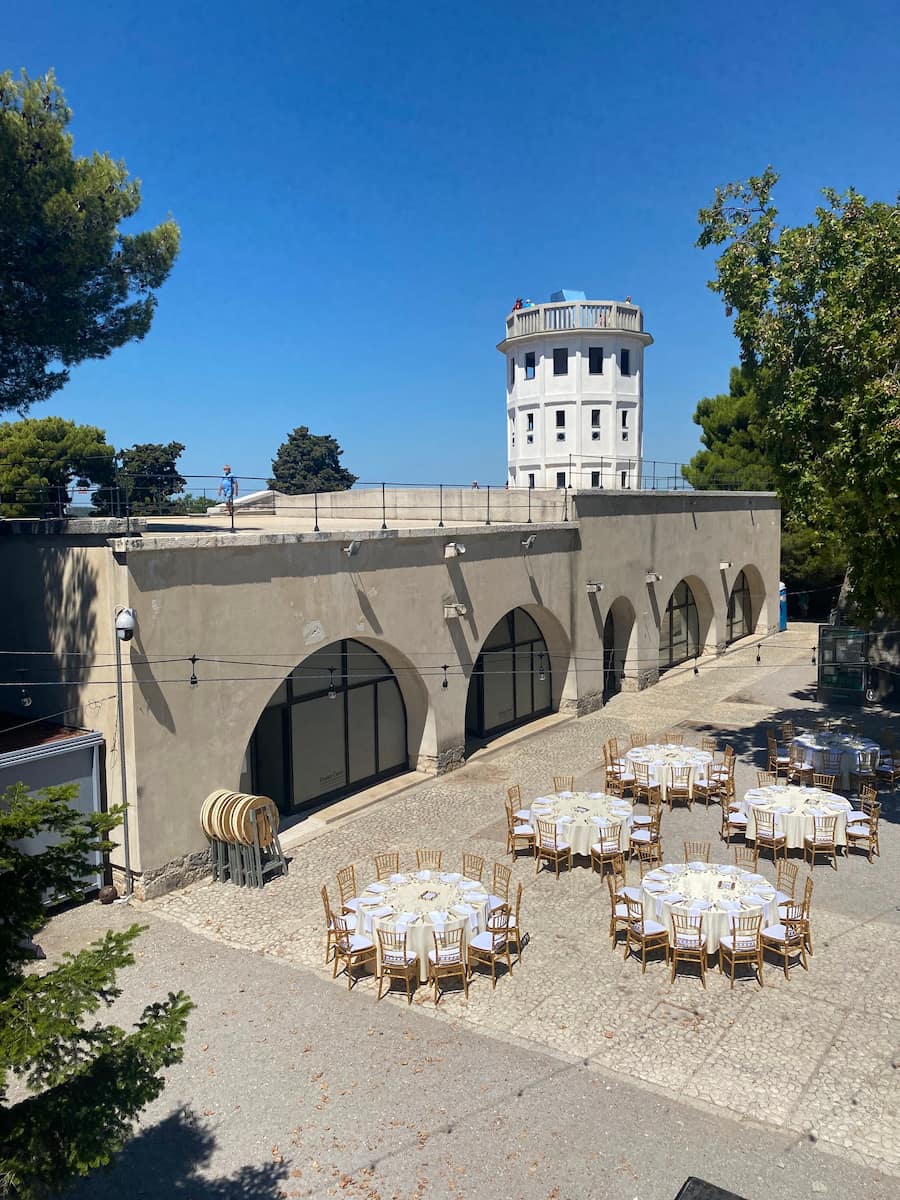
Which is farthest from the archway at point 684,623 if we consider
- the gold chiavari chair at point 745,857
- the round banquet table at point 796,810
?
the gold chiavari chair at point 745,857

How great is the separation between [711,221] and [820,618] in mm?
25447

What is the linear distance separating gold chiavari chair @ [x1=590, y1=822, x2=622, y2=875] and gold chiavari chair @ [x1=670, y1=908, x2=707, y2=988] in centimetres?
256

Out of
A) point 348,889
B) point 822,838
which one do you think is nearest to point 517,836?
point 348,889

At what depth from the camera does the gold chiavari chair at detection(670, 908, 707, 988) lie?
989 centimetres

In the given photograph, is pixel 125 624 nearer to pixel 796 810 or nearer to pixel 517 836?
pixel 517 836

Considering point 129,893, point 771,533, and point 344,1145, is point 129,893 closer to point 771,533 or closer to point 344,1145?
point 344,1145

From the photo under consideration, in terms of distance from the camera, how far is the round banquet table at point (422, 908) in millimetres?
9867

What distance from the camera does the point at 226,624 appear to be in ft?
42.3

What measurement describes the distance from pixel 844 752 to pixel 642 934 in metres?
7.91

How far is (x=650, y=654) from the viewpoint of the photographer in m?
25.4

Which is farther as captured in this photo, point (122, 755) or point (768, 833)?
point (768, 833)

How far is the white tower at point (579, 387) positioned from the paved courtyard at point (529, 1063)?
1060 inches

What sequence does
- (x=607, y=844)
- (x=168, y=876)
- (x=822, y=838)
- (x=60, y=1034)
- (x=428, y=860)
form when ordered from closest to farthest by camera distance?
(x=60, y=1034), (x=168, y=876), (x=607, y=844), (x=428, y=860), (x=822, y=838)

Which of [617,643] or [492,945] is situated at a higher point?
[617,643]
